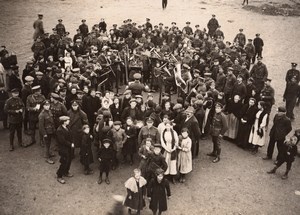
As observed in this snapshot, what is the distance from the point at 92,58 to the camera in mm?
15023

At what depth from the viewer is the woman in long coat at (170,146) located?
956cm

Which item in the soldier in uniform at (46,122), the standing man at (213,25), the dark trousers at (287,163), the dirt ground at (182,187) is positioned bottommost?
the dirt ground at (182,187)

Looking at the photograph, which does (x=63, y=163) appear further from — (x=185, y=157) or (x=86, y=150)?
(x=185, y=157)

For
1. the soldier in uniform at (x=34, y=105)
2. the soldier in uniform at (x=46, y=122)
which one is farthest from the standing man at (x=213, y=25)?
the soldier in uniform at (x=46, y=122)

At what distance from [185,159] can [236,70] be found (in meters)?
6.57

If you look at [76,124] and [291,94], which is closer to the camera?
[76,124]

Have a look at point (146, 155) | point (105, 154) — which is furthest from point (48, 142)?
point (146, 155)

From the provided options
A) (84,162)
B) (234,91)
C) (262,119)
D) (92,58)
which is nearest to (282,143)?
(262,119)

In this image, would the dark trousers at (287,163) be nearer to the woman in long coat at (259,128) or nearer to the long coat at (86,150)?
the woman in long coat at (259,128)

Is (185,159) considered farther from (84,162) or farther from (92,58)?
(92,58)

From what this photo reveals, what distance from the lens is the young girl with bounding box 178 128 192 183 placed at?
970 centimetres

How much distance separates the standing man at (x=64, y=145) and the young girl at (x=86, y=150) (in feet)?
1.09

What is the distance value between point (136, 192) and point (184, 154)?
216 cm

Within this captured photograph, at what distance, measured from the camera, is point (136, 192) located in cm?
823
